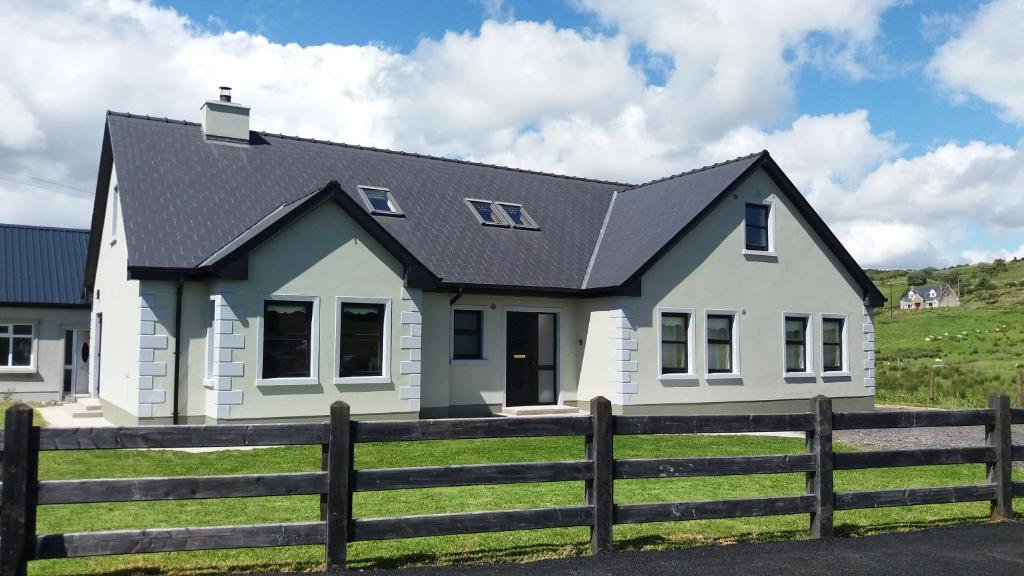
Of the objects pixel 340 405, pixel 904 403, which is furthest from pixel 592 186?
pixel 340 405

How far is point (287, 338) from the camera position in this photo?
1648 cm

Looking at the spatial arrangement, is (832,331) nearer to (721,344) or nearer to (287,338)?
(721,344)

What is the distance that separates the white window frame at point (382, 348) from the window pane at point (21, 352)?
13.3 meters

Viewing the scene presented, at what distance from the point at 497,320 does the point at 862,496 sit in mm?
12438

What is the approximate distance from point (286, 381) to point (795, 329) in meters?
13.2

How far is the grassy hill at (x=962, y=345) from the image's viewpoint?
2926cm

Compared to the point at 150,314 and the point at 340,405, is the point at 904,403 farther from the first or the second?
the point at 340,405

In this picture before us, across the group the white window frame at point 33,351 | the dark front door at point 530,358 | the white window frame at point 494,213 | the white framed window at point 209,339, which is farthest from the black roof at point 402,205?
the white window frame at point 33,351

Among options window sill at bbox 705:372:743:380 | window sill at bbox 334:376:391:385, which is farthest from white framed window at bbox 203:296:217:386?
window sill at bbox 705:372:743:380

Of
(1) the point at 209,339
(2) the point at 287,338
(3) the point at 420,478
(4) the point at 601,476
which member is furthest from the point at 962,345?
(3) the point at 420,478

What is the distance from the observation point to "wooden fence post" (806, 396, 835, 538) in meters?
7.92

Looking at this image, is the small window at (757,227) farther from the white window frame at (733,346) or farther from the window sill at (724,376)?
the window sill at (724,376)

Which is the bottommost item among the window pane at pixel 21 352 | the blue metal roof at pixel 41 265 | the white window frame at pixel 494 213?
the window pane at pixel 21 352

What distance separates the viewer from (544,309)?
2078 centimetres
